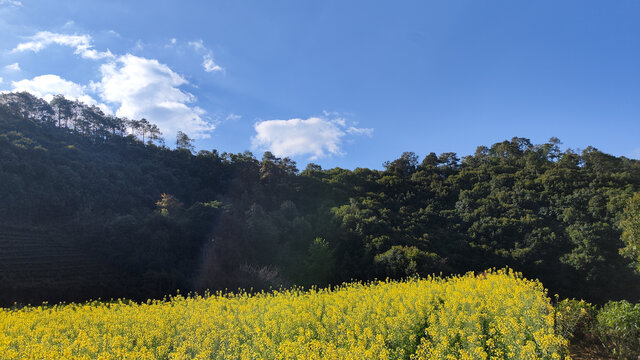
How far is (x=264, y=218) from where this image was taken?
20.3 metres

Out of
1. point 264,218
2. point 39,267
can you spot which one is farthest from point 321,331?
point 264,218

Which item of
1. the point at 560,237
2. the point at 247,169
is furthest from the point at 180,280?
the point at 560,237

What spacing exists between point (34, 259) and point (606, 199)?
114 feet

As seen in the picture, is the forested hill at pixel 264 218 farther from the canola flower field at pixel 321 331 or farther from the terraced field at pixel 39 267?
the canola flower field at pixel 321 331

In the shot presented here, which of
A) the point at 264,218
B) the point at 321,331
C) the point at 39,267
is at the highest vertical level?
the point at 264,218

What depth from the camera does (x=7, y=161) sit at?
61.2 ft

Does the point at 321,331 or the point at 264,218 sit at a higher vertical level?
the point at 264,218

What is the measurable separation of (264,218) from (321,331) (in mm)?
15969

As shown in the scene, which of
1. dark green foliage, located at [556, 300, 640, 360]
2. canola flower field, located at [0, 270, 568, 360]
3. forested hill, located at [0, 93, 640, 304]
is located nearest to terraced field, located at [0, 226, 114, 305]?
forested hill, located at [0, 93, 640, 304]

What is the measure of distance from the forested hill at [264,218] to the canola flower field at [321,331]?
828 centimetres

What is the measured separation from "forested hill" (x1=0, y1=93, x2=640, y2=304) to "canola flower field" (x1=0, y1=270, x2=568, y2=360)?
8.28 m

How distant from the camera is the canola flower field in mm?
3820

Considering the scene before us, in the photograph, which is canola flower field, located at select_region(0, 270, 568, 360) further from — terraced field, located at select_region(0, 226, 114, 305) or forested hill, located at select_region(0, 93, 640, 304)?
forested hill, located at select_region(0, 93, 640, 304)

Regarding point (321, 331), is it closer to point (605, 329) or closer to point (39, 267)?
point (605, 329)
